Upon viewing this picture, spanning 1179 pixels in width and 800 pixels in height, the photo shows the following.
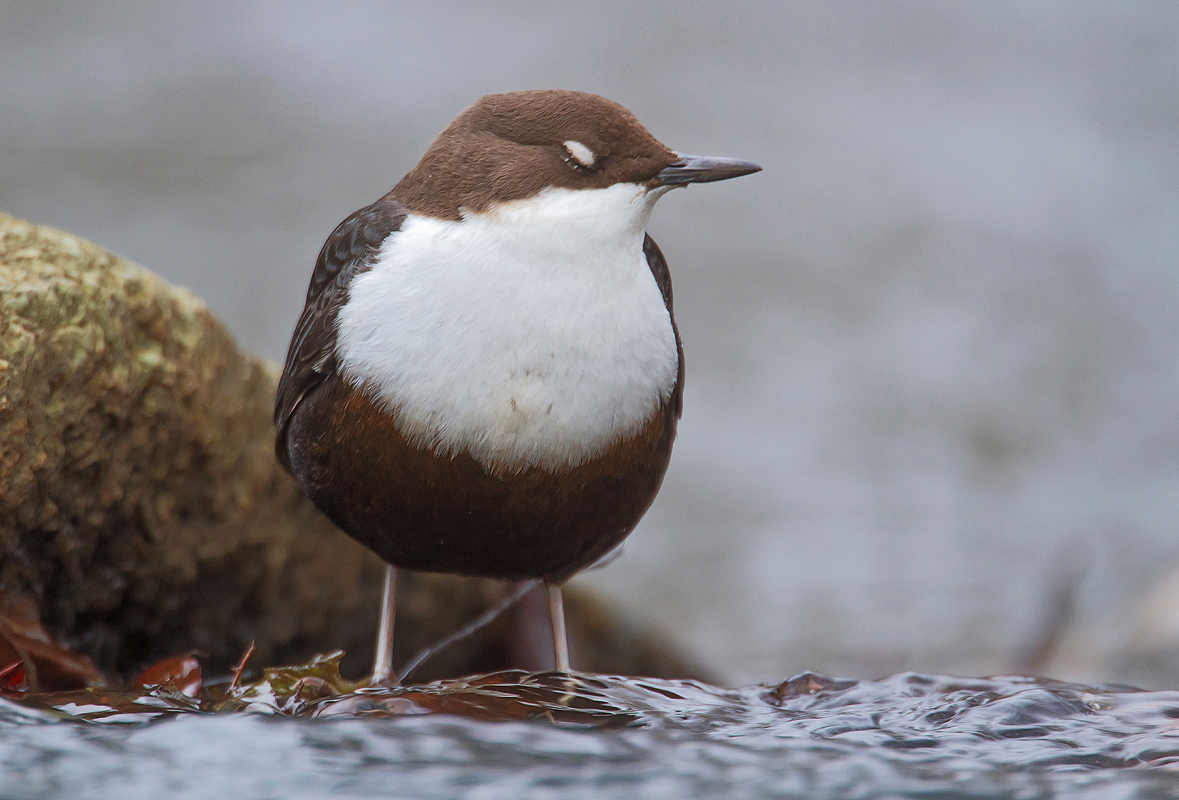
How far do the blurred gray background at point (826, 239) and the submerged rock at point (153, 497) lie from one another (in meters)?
3.22

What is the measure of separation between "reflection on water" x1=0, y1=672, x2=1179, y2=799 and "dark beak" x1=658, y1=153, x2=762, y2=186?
4.01 ft

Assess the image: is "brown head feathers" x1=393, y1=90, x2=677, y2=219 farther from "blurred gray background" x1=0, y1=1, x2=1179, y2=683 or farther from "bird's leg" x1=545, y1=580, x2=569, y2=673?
"blurred gray background" x1=0, y1=1, x2=1179, y2=683

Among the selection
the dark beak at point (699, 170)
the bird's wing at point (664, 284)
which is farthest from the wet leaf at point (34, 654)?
the dark beak at point (699, 170)

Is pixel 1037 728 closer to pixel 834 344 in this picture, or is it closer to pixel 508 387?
pixel 508 387

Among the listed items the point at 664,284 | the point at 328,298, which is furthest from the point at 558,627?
the point at 328,298

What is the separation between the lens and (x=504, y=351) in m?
2.71

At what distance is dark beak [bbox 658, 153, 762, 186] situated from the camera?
286 centimetres

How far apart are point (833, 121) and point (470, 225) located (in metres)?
9.41

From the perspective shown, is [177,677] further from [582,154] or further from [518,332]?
[582,154]

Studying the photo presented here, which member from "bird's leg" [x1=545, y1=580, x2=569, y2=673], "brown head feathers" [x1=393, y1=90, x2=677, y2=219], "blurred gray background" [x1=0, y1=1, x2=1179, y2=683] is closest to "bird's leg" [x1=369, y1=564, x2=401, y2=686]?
"bird's leg" [x1=545, y1=580, x2=569, y2=673]

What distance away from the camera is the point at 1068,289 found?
9766mm

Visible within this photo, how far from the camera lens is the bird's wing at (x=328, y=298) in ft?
9.82

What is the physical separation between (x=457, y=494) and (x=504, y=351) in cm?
36

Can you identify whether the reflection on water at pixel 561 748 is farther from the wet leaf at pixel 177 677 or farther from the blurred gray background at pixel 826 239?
the blurred gray background at pixel 826 239
